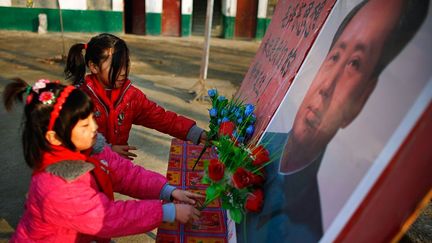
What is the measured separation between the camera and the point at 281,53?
209 centimetres

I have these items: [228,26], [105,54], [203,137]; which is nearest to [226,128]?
[203,137]

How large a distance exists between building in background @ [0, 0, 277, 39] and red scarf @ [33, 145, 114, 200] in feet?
42.1

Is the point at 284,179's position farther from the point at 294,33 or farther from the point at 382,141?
the point at 294,33

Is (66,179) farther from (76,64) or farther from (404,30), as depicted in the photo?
(404,30)

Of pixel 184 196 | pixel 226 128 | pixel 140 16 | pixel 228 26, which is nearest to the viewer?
pixel 184 196

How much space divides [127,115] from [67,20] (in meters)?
12.5

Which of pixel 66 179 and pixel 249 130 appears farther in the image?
pixel 249 130

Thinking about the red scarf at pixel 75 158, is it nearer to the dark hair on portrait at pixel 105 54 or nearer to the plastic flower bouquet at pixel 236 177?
the plastic flower bouquet at pixel 236 177

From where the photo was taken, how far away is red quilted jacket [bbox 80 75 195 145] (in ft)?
6.58

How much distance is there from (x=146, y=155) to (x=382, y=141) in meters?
3.56

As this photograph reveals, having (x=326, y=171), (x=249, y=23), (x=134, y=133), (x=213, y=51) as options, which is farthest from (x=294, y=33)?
(x=249, y=23)

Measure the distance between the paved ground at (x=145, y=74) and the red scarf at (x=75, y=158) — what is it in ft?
4.94

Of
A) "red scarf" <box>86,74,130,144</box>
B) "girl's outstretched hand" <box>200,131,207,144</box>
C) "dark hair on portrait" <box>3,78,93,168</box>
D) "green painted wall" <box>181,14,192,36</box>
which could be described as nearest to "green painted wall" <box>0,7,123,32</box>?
"green painted wall" <box>181,14,192,36</box>

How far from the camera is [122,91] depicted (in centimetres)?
205
